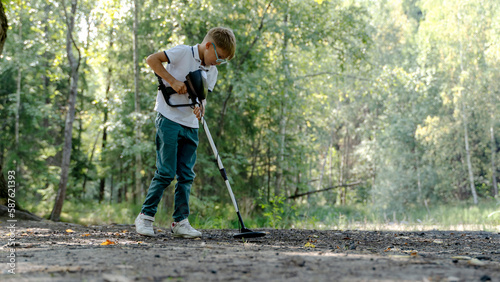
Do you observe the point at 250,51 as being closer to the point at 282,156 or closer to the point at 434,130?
the point at 282,156

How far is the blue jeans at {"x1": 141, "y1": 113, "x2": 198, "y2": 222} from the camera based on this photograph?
12.9ft

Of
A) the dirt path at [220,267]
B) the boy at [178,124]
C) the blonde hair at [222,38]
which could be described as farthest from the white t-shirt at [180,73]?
the dirt path at [220,267]

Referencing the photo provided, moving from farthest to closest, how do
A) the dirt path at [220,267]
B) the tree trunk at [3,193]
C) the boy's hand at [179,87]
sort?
the tree trunk at [3,193]
the boy's hand at [179,87]
the dirt path at [220,267]

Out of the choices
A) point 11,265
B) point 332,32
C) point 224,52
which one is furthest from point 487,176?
point 11,265

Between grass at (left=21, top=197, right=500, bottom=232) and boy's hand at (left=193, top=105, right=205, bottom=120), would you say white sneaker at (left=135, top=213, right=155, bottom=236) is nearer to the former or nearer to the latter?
boy's hand at (left=193, top=105, right=205, bottom=120)

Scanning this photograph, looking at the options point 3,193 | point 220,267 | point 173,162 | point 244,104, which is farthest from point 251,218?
point 220,267

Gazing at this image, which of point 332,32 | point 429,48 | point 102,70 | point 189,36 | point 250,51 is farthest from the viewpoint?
point 429,48

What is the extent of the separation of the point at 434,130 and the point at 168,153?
22.3 m

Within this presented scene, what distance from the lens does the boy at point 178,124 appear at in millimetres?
3934

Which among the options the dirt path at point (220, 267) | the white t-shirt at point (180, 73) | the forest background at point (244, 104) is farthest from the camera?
the forest background at point (244, 104)

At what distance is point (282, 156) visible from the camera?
39.7ft

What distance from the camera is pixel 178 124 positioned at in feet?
13.1

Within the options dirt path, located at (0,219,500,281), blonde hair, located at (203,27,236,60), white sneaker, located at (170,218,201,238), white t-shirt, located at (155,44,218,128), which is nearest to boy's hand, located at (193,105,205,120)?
white t-shirt, located at (155,44,218,128)

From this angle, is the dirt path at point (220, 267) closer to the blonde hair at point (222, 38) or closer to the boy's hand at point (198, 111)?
the boy's hand at point (198, 111)
